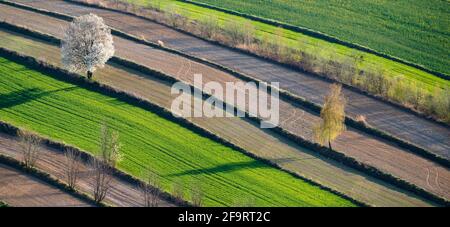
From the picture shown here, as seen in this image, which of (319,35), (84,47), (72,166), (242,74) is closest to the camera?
(72,166)

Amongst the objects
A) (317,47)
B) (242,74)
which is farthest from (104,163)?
(317,47)

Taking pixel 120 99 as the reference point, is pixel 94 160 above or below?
below

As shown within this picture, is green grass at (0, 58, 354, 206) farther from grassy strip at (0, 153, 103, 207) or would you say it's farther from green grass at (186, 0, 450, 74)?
green grass at (186, 0, 450, 74)

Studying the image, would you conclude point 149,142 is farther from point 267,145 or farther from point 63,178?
point 267,145

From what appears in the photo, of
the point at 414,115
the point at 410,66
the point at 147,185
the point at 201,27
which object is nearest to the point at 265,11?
the point at 201,27
